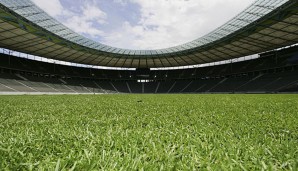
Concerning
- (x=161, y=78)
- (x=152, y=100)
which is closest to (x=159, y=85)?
(x=161, y=78)

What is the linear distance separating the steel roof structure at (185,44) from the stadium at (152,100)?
0.17 m

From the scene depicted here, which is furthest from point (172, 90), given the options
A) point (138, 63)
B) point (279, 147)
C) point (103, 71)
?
point (279, 147)

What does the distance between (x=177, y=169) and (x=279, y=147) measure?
1036mm

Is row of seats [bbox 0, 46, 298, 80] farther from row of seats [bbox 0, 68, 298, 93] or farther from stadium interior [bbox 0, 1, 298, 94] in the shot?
row of seats [bbox 0, 68, 298, 93]

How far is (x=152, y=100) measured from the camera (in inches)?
440

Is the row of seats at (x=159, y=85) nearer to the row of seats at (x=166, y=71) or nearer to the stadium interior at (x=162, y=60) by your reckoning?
the stadium interior at (x=162, y=60)

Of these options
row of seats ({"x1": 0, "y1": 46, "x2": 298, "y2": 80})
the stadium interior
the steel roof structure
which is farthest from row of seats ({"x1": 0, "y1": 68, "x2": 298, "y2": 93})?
the steel roof structure

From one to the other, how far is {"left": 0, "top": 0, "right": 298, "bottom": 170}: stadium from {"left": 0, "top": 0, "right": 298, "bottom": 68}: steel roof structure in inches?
6.6

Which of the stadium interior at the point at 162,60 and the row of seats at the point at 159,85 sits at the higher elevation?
the stadium interior at the point at 162,60

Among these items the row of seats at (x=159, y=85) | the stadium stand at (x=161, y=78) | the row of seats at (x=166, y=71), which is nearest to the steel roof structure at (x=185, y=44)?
the row of seats at (x=166, y=71)

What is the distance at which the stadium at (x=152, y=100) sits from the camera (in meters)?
1.41

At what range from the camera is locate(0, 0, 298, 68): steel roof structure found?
2620 cm

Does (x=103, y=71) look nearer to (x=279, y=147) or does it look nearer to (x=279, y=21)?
(x=279, y=21)

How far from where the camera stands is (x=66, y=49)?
143ft
